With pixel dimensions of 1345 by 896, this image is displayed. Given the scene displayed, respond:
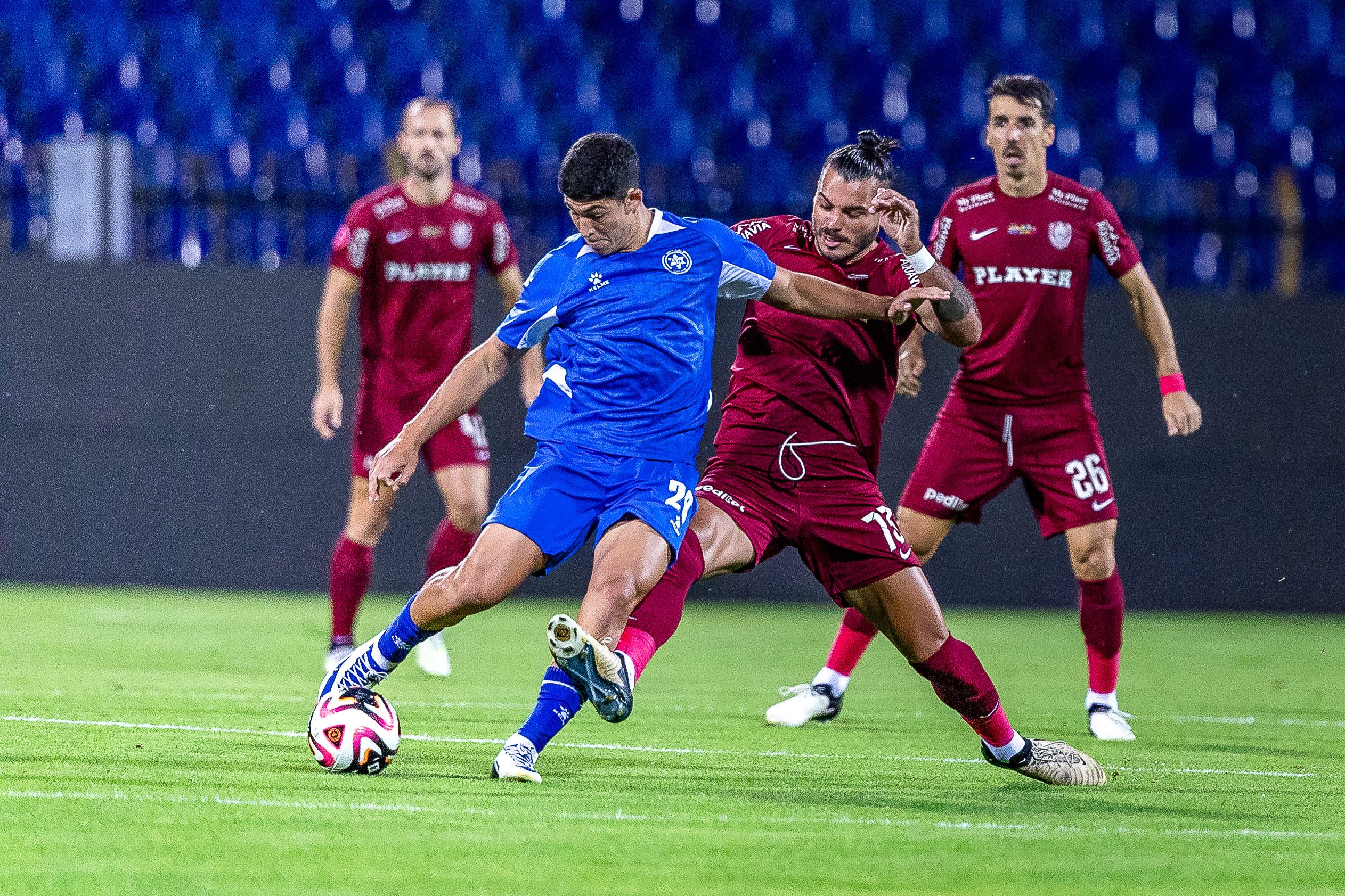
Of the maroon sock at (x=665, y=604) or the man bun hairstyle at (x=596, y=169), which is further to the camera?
the maroon sock at (x=665, y=604)

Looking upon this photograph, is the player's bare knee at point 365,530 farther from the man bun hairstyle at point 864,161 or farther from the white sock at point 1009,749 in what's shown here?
the white sock at point 1009,749

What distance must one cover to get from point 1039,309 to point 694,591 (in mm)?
4790

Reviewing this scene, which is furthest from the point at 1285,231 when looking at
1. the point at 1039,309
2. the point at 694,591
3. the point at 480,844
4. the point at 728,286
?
the point at 480,844

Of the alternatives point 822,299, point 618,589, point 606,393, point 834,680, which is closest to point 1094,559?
point 834,680

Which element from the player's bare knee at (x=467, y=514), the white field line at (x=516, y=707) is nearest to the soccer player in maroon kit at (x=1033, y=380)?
the white field line at (x=516, y=707)

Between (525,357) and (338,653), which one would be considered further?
(525,357)

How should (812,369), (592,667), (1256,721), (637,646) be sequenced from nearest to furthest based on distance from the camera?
(592,667), (637,646), (812,369), (1256,721)

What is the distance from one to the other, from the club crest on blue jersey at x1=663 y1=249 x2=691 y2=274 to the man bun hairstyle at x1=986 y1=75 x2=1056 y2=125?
6.39ft

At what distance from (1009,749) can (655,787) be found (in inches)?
38.5

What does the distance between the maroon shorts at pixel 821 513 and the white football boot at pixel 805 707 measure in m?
1.16

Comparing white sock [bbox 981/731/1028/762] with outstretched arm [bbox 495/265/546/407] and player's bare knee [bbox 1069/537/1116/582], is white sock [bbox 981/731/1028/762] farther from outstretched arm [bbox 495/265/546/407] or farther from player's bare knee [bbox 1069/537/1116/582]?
outstretched arm [bbox 495/265/546/407]

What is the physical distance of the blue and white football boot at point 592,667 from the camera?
3.82 m

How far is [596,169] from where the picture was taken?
4324 millimetres

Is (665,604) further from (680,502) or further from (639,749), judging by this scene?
(639,749)
